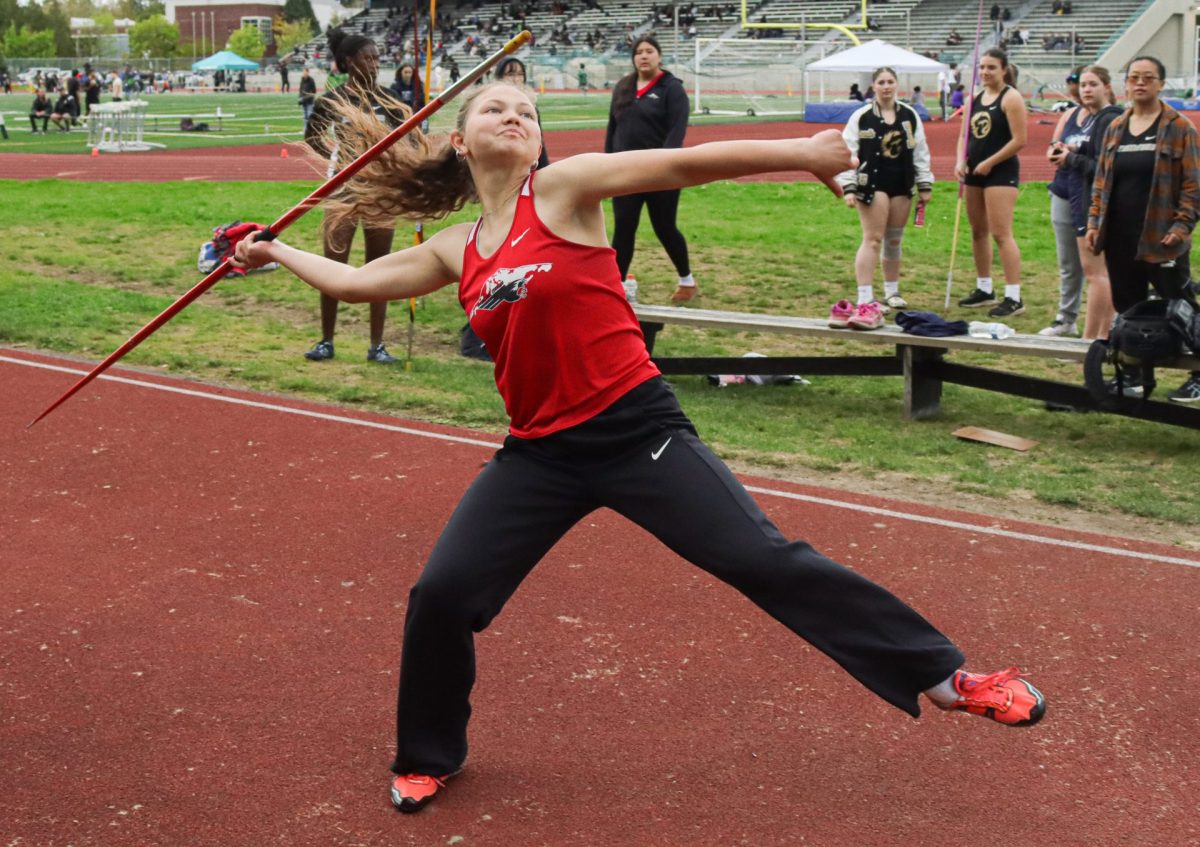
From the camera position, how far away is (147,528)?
628 centimetres

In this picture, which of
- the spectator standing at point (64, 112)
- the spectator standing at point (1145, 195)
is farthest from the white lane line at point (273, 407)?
the spectator standing at point (64, 112)

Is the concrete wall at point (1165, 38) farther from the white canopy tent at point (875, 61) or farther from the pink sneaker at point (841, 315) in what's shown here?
the pink sneaker at point (841, 315)

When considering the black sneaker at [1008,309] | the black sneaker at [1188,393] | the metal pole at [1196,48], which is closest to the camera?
the black sneaker at [1188,393]

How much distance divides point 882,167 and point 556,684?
6597 millimetres

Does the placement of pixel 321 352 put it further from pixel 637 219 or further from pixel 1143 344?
pixel 1143 344

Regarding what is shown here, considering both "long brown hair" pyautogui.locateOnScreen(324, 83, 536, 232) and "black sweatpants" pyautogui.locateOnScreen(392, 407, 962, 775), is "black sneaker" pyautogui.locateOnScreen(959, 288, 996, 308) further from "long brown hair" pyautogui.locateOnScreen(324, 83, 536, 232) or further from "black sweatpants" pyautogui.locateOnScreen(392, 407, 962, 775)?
"black sweatpants" pyautogui.locateOnScreen(392, 407, 962, 775)

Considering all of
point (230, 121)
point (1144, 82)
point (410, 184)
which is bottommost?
point (410, 184)

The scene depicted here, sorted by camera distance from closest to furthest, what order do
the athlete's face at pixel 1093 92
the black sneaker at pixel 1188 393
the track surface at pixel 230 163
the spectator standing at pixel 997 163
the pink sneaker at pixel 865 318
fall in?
the pink sneaker at pixel 865 318, the black sneaker at pixel 1188 393, the athlete's face at pixel 1093 92, the spectator standing at pixel 997 163, the track surface at pixel 230 163

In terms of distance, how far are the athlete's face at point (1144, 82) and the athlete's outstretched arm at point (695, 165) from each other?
16.5ft

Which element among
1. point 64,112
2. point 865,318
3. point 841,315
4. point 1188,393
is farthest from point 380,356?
point 64,112

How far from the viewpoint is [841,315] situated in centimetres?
848

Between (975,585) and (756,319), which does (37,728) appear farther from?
(756,319)

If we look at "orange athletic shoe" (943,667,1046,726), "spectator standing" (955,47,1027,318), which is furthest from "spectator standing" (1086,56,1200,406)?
"orange athletic shoe" (943,667,1046,726)

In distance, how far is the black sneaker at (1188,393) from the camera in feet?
27.6
